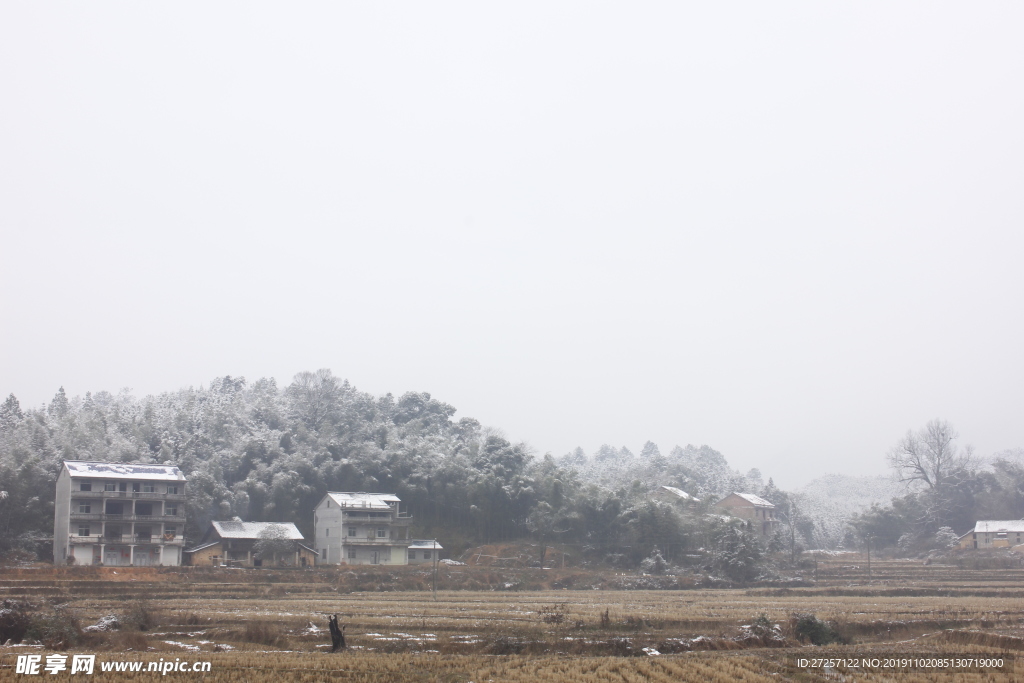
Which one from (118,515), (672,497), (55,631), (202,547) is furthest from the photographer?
(672,497)

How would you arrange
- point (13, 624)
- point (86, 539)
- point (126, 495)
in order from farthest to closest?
point (126, 495) → point (86, 539) → point (13, 624)

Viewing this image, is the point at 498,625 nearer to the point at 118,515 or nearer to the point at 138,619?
the point at 138,619

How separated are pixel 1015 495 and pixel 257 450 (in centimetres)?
7676

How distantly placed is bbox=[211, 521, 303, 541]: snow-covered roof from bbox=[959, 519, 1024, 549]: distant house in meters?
60.6

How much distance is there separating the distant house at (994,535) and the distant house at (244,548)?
60.2 meters

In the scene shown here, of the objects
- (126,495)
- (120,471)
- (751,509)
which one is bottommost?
(751,509)

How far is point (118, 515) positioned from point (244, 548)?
28.4 feet


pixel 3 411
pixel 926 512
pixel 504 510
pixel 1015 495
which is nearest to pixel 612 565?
pixel 504 510

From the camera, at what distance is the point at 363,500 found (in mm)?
66438

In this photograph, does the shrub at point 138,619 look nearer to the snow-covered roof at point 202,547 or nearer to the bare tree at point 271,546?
the bare tree at point 271,546

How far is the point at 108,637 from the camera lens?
82.8ft

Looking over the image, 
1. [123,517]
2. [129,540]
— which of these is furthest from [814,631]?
[123,517]

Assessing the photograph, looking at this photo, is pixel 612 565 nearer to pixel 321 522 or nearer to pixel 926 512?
pixel 321 522

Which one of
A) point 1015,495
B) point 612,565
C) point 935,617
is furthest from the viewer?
point 1015,495
